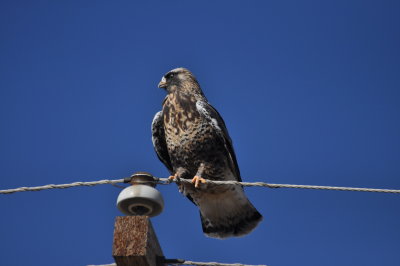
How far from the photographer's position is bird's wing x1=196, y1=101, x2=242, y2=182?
6.38 metres

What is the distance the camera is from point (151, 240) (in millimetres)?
3273

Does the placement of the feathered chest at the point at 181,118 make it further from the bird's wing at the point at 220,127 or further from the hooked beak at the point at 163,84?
the hooked beak at the point at 163,84

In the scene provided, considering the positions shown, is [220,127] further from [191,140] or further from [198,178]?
[198,178]

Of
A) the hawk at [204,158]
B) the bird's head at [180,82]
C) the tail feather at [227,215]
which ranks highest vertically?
the bird's head at [180,82]

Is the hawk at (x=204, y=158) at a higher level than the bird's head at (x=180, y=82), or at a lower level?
lower

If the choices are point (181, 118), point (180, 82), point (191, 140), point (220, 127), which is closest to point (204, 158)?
point (191, 140)

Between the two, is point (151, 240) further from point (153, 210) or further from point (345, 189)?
point (345, 189)

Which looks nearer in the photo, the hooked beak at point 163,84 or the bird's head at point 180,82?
the bird's head at point 180,82

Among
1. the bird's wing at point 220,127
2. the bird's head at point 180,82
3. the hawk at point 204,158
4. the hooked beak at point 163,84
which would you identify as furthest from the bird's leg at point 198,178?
the hooked beak at point 163,84

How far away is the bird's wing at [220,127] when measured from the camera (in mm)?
6375

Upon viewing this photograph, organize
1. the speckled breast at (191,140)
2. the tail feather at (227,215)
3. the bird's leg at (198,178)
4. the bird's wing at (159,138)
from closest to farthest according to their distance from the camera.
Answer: the bird's leg at (198,178) < the speckled breast at (191,140) < the tail feather at (227,215) < the bird's wing at (159,138)

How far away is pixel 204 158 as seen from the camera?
637 centimetres

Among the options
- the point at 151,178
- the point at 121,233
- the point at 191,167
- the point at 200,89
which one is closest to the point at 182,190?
the point at 191,167

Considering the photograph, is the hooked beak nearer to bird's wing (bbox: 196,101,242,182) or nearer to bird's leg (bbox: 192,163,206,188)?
bird's wing (bbox: 196,101,242,182)
